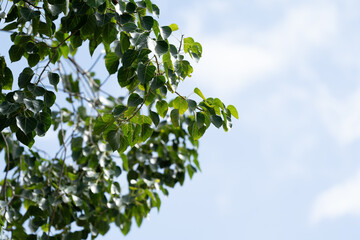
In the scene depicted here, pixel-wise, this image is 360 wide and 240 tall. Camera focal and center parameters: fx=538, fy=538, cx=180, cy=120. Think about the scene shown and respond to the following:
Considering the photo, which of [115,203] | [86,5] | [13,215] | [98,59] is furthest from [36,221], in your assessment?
[98,59]

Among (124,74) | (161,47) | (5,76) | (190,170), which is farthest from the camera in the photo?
(190,170)

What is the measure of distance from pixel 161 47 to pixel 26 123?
37cm

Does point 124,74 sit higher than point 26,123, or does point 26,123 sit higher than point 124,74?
point 124,74

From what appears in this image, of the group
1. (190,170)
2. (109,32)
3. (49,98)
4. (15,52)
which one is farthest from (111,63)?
(190,170)

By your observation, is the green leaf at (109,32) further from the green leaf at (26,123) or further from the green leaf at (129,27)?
the green leaf at (26,123)

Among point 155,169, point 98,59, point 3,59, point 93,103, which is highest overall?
point 98,59

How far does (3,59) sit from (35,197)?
31.5 inches

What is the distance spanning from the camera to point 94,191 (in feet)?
6.87

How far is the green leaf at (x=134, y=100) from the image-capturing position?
1.31 meters

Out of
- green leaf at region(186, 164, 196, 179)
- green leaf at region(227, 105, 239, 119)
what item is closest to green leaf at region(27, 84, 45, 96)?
green leaf at region(227, 105, 239, 119)

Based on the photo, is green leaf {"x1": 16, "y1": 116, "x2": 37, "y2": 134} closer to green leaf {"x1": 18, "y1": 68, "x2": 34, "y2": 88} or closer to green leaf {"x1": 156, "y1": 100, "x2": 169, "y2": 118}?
green leaf {"x1": 18, "y1": 68, "x2": 34, "y2": 88}

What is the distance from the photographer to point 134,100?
4.30 feet

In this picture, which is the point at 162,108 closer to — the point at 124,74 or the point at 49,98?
the point at 124,74

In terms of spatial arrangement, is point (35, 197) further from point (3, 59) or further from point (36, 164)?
point (3, 59)
